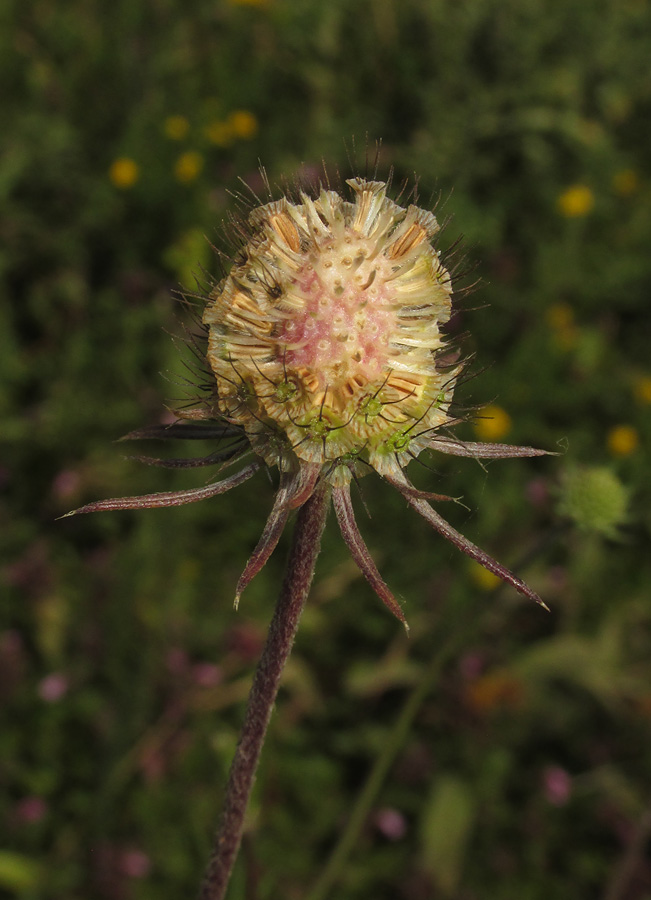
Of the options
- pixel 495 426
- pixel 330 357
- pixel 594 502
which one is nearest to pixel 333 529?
pixel 495 426

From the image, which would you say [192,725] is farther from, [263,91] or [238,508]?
[263,91]

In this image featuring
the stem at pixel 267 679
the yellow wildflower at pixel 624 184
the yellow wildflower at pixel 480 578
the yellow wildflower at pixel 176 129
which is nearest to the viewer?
the stem at pixel 267 679

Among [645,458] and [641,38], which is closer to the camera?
[645,458]

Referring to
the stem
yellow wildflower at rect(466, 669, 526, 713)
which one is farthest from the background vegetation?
the stem

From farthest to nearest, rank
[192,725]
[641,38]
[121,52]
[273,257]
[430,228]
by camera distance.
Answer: [641,38] → [121,52] → [192,725] → [430,228] → [273,257]

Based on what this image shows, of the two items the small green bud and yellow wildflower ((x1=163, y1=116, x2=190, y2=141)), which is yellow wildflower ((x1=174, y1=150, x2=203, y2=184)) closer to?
yellow wildflower ((x1=163, y1=116, x2=190, y2=141))

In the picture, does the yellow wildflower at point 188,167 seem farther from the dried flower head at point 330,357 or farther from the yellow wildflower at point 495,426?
the dried flower head at point 330,357

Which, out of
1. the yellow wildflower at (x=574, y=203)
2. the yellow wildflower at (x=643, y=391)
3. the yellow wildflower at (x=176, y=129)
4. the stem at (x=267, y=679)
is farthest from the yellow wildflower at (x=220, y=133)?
the stem at (x=267, y=679)

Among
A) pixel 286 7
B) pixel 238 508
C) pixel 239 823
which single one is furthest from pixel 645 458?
pixel 286 7
